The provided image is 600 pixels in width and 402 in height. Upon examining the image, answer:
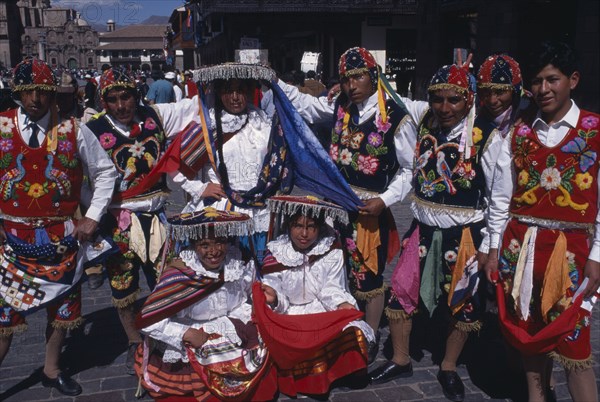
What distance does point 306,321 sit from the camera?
3.63 metres

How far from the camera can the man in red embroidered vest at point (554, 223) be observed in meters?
2.88

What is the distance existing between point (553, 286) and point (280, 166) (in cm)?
195

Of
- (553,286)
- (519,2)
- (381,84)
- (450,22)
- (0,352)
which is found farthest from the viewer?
(450,22)

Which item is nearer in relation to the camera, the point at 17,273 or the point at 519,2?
the point at 17,273

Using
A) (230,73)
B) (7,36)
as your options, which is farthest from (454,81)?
(7,36)

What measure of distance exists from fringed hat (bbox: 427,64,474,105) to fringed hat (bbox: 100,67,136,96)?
1.99 m

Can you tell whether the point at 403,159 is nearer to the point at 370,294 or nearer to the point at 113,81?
the point at 370,294

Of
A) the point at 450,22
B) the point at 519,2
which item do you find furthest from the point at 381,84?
the point at 450,22

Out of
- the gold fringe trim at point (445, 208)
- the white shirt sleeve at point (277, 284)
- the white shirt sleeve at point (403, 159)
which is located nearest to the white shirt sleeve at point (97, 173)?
the white shirt sleeve at point (277, 284)

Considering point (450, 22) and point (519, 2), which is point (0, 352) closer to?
point (519, 2)

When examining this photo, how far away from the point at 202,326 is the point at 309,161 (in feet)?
4.40

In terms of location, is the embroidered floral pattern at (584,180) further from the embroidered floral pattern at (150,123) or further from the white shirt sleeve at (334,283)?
the embroidered floral pattern at (150,123)

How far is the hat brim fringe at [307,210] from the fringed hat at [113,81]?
1.24 m

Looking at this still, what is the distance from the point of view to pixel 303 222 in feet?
12.4
